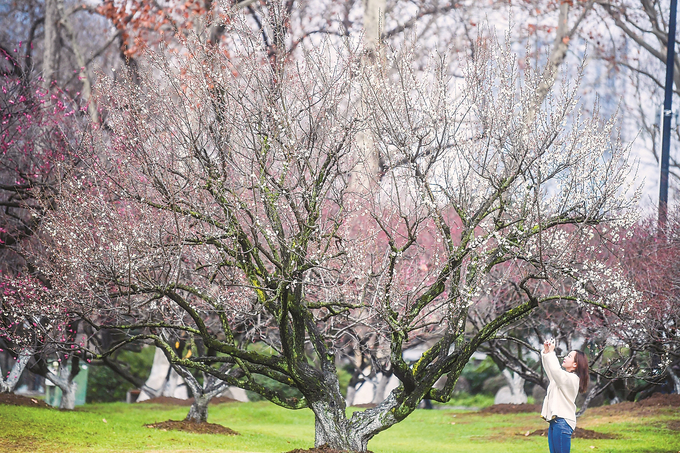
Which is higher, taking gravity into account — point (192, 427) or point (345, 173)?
point (345, 173)

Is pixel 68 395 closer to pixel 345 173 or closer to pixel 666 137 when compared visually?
pixel 345 173

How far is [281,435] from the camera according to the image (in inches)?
554

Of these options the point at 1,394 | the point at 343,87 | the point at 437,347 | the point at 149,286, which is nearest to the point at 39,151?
the point at 1,394

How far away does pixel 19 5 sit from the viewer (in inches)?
789

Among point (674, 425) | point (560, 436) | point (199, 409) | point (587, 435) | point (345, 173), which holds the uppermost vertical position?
point (345, 173)

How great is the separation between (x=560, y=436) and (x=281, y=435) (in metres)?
9.01

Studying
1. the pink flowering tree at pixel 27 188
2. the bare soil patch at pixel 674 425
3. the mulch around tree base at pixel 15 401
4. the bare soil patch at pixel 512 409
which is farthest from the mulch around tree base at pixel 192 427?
the bare soil patch at pixel 512 409

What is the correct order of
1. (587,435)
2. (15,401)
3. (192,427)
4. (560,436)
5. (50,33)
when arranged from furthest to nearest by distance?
1. (50,33)
2. (15,401)
3. (192,427)
4. (587,435)
5. (560,436)

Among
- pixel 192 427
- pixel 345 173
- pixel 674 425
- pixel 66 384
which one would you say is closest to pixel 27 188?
pixel 192 427

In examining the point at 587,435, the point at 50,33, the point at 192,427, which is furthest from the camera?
the point at 50,33

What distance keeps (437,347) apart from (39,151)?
383 inches

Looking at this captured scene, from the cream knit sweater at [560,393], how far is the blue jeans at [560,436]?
5 centimetres

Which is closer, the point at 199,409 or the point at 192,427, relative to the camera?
the point at 192,427

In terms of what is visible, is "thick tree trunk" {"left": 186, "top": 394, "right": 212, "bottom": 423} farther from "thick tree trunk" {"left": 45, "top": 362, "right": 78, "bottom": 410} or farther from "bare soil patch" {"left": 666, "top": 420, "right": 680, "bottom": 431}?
"bare soil patch" {"left": 666, "top": 420, "right": 680, "bottom": 431}
